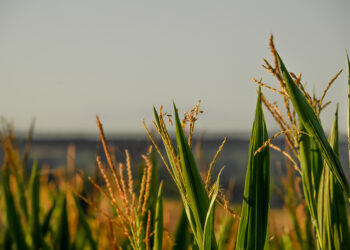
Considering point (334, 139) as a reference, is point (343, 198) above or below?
below

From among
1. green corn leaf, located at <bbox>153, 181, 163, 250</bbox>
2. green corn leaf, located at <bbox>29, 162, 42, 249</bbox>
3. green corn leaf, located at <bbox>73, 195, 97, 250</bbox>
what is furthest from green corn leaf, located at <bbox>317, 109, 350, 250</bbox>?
green corn leaf, located at <bbox>29, 162, 42, 249</bbox>

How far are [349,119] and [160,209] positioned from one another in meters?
0.49

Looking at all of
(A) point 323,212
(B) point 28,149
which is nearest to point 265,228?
(A) point 323,212

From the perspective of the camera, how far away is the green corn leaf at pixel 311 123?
0.76 m

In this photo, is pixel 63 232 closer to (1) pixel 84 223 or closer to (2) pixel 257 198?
(1) pixel 84 223

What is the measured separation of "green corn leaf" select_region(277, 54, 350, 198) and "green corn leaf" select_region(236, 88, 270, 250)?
8cm

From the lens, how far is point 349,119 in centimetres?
86

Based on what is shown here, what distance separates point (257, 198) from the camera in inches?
33.0

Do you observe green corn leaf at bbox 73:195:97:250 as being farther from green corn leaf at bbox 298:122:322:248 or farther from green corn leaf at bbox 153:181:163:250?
green corn leaf at bbox 298:122:322:248

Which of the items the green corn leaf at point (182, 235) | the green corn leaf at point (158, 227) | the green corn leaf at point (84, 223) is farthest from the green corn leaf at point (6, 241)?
the green corn leaf at point (158, 227)

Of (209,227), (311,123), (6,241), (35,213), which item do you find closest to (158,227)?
(209,227)

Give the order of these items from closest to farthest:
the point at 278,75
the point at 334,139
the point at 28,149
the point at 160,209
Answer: the point at 278,75, the point at 334,139, the point at 160,209, the point at 28,149

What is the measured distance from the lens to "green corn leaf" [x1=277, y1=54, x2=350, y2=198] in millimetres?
759

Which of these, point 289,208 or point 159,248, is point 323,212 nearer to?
point 159,248
